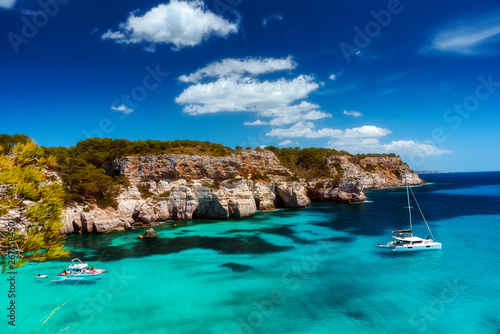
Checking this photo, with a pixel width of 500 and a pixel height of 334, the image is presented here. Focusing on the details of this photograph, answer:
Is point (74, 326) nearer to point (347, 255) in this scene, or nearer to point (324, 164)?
point (347, 255)

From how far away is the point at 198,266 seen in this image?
76.8 feet

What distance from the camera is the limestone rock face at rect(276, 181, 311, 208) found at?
2207 inches

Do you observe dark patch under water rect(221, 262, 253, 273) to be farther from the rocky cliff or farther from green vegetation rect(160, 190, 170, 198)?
green vegetation rect(160, 190, 170, 198)

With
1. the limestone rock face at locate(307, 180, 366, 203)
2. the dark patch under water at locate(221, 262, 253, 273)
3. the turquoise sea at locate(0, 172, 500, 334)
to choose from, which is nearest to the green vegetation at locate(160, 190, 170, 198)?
the turquoise sea at locate(0, 172, 500, 334)

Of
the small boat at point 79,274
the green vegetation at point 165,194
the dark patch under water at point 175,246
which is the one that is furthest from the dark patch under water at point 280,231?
the small boat at point 79,274

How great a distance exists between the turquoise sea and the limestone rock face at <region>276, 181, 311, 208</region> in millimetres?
22882

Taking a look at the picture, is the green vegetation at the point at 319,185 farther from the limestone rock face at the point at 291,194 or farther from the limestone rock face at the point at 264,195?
the limestone rock face at the point at 264,195

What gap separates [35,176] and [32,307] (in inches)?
582

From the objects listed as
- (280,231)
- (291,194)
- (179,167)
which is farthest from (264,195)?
(280,231)

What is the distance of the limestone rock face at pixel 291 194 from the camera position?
184 ft

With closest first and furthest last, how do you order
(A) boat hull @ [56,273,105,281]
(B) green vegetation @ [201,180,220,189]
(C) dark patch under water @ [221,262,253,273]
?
(A) boat hull @ [56,273,105,281]
(C) dark patch under water @ [221,262,253,273]
(B) green vegetation @ [201,180,220,189]

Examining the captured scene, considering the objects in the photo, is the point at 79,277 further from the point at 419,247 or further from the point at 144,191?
the point at 419,247

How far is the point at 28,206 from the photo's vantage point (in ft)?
24.1

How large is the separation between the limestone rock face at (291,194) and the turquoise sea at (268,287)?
22882 millimetres
